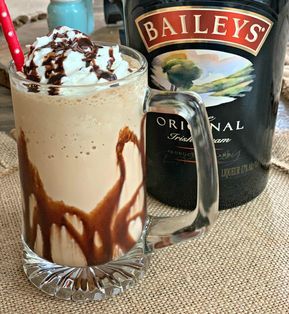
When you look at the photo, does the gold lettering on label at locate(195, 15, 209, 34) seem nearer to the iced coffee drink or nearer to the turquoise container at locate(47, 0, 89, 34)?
the iced coffee drink

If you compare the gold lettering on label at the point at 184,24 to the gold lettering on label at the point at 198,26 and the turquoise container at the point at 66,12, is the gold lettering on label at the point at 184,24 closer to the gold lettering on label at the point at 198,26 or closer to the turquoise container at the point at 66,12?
the gold lettering on label at the point at 198,26

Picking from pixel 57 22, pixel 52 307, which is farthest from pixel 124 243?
pixel 57 22

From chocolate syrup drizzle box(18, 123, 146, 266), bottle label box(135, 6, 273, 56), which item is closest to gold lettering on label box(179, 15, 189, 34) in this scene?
bottle label box(135, 6, 273, 56)

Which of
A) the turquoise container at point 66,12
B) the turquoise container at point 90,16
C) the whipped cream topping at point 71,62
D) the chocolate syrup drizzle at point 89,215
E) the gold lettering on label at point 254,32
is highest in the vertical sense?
the whipped cream topping at point 71,62

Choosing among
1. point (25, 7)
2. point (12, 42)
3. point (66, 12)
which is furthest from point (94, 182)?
point (25, 7)

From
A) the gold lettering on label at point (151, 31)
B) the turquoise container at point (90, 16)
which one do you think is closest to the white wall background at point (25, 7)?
the turquoise container at point (90, 16)

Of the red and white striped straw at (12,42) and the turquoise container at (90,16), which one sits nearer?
the red and white striped straw at (12,42)

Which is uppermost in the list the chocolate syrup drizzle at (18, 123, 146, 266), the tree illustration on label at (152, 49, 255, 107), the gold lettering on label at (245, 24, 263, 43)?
the gold lettering on label at (245, 24, 263, 43)
